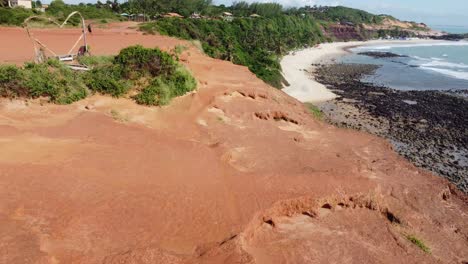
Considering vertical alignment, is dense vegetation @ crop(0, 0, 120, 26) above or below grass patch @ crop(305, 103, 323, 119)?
above

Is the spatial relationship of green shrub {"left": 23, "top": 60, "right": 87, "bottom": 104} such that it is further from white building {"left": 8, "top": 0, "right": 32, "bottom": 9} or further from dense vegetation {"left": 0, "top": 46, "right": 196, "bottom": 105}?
white building {"left": 8, "top": 0, "right": 32, "bottom": 9}

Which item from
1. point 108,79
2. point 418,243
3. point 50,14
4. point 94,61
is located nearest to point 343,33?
point 50,14

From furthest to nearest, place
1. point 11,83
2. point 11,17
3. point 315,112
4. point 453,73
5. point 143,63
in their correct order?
point 453,73 → point 11,17 → point 315,112 → point 143,63 → point 11,83

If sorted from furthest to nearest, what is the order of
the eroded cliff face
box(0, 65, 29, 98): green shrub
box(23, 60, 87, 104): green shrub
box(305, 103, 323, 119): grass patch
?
the eroded cliff face, box(305, 103, 323, 119): grass patch, box(23, 60, 87, 104): green shrub, box(0, 65, 29, 98): green shrub

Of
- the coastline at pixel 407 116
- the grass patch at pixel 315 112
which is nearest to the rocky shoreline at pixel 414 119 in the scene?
the coastline at pixel 407 116

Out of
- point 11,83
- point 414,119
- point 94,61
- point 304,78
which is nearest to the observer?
point 11,83

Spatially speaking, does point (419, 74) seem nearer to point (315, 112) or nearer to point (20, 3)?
point (315, 112)

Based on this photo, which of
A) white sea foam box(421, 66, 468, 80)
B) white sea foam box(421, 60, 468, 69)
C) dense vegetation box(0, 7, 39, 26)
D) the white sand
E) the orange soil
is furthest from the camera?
white sea foam box(421, 60, 468, 69)

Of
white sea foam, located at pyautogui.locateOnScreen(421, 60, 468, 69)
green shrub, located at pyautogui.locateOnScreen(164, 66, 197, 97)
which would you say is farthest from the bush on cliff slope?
white sea foam, located at pyautogui.locateOnScreen(421, 60, 468, 69)
